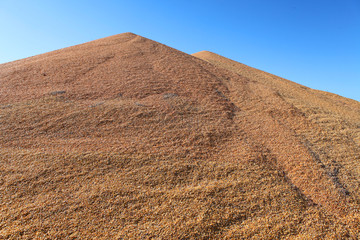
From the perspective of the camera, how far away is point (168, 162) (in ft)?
11.8

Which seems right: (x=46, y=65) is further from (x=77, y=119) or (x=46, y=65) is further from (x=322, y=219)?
(x=322, y=219)

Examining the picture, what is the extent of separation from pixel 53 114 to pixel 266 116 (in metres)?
5.13

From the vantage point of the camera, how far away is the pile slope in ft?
8.49

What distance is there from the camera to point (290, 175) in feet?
11.5

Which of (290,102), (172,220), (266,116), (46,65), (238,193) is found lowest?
(172,220)

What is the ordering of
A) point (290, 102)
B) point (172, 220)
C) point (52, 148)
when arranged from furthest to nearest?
point (290, 102), point (52, 148), point (172, 220)

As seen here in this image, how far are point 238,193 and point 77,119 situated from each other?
3695mm

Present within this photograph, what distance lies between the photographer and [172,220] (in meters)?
2.60

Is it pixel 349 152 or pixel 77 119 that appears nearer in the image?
pixel 349 152

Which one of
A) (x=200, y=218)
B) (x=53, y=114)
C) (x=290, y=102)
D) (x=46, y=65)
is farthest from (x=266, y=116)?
(x=46, y=65)

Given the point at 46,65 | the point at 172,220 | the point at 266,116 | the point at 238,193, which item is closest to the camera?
the point at 172,220

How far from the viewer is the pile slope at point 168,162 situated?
2588 mm

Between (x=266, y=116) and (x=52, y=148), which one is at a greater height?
(x=266, y=116)

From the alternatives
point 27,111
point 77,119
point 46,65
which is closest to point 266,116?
point 77,119
